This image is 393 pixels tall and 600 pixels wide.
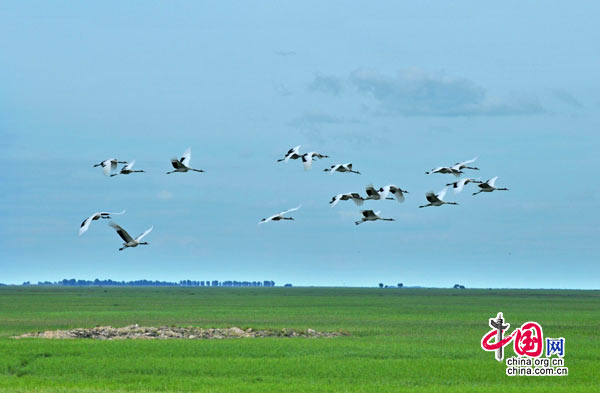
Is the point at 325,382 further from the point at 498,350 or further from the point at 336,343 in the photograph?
the point at 336,343

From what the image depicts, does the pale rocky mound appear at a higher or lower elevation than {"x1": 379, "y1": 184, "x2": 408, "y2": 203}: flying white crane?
lower

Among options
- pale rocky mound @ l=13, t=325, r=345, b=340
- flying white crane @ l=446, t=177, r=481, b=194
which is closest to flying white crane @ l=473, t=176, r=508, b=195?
flying white crane @ l=446, t=177, r=481, b=194

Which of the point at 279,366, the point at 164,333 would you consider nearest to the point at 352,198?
the point at 279,366

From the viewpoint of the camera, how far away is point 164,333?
198ft

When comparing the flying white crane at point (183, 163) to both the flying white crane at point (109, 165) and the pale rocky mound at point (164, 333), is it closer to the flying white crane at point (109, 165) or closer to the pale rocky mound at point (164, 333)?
the flying white crane at point (109, 165)

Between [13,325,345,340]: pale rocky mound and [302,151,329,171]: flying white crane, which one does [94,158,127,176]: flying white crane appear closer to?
[302,151,329,171]: flying white crane

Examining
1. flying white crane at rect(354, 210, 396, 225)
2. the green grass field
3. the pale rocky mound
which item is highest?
flying white crane at rect(354, 210, 396, 225)

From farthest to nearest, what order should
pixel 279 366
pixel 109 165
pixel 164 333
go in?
pixel 164 333
pixel 279 366
pixel 109 165

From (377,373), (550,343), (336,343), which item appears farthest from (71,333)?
(550,343)

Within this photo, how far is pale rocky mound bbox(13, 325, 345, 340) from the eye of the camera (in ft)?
194

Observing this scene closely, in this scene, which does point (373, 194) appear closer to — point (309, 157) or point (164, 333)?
point (309, 157)

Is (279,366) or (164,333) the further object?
(164,333)

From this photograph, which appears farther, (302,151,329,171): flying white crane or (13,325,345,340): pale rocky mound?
(13,325,345,340): pale rocky mound

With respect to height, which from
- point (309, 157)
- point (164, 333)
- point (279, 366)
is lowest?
point (279, 366)
